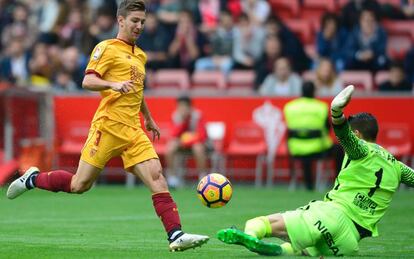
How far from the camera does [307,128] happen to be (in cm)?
2006

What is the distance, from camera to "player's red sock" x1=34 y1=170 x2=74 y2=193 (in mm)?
10953

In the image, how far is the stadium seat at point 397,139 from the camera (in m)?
21.0

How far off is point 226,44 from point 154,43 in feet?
5.26

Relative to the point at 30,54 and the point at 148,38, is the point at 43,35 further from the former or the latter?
the point at 148,38

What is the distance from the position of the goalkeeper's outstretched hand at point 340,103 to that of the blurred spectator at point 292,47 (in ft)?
44.4

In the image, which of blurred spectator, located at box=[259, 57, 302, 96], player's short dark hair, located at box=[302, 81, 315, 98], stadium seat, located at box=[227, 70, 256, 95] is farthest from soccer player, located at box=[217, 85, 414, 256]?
stadium seat, located at box=[227, 70, 256, 95]

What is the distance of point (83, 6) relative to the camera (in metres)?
25.9

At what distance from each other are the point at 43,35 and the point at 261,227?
1656 cm

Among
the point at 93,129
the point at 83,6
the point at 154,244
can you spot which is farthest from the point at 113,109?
the point at 83,6

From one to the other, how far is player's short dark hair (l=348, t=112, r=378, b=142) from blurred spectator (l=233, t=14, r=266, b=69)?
44.0ft

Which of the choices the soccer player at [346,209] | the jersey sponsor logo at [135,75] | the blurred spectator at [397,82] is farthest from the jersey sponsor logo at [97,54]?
the blurred spectator at [397,82]

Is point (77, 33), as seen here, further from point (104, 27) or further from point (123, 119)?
point (123, 119)

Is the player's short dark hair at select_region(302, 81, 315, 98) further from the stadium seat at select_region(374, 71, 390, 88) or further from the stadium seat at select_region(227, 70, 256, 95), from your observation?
the stadium seat at select_region(227, 70, 256, 95)

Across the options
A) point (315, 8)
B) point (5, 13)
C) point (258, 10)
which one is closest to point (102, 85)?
point (258, 10)
